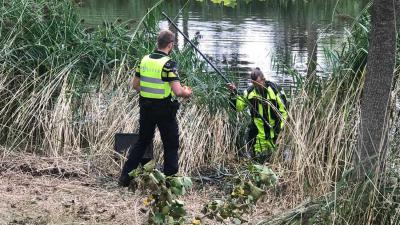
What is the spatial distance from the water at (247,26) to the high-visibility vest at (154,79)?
15.6 ft

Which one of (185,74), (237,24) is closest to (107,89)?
(185,74)

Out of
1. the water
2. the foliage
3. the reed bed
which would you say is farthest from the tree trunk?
the water

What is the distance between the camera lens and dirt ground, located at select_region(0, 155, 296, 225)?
5.77 metres

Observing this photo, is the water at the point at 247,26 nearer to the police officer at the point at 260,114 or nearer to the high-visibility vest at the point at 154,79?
the police officer at the point at 260,114

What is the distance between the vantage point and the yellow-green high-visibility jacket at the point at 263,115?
846cm

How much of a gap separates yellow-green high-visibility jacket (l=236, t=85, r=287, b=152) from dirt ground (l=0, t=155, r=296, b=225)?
1306 millimetres

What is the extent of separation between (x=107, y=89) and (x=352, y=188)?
14.6 ft

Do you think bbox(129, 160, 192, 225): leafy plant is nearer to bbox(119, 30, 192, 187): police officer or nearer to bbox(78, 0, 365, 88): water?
bbox(119, 30, 192, 187): police officer

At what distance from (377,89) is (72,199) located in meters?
2.92

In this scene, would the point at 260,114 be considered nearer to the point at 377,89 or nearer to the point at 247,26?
the point at 377,89

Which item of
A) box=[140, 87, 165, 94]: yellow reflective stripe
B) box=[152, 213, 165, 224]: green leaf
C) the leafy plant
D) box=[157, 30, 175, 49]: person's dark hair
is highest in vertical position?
box=[157, 30, 175, 49]: person's dark hair

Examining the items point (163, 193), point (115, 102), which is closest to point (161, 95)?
point (115, 102)

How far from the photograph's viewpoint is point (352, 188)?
4.84 m

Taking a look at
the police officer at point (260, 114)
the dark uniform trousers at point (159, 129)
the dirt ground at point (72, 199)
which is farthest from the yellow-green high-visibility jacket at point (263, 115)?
the dark uniform trousers at point (159, 129)
